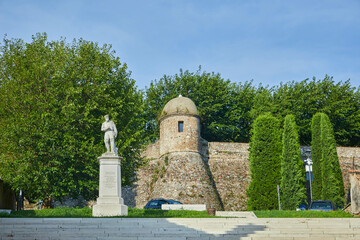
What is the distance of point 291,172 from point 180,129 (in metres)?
9.20

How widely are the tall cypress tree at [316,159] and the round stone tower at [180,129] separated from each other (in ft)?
32.8

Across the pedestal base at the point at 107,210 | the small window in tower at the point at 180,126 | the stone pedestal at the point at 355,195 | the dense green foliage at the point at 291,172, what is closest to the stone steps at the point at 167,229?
the pedestal base at the point at 107,210

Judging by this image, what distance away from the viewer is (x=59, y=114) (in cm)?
2225

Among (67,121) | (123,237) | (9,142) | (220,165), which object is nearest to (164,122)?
(220,165)

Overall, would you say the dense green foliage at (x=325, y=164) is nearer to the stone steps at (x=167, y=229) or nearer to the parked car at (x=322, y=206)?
the parked car at (x=322, y=206)

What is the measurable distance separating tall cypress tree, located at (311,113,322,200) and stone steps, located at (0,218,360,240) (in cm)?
1855

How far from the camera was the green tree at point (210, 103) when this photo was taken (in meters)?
40.6

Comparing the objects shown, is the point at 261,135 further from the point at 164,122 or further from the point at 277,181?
the point at 164,122

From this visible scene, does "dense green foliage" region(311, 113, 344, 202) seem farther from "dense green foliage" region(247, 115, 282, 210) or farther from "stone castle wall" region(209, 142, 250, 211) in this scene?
"stone castle wall" region(209, 142, 250, 211)

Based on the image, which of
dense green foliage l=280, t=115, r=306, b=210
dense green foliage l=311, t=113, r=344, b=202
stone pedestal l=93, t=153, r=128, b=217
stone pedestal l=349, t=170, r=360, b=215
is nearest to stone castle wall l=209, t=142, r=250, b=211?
dense green foliage l=280, t=115, r=306, b=210

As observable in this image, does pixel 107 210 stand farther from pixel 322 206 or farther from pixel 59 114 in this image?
pixel 322 206

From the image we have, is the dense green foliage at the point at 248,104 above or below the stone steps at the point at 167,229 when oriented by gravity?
above

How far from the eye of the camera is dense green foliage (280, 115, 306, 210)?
2908cm

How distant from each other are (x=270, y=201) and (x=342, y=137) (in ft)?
53.2
